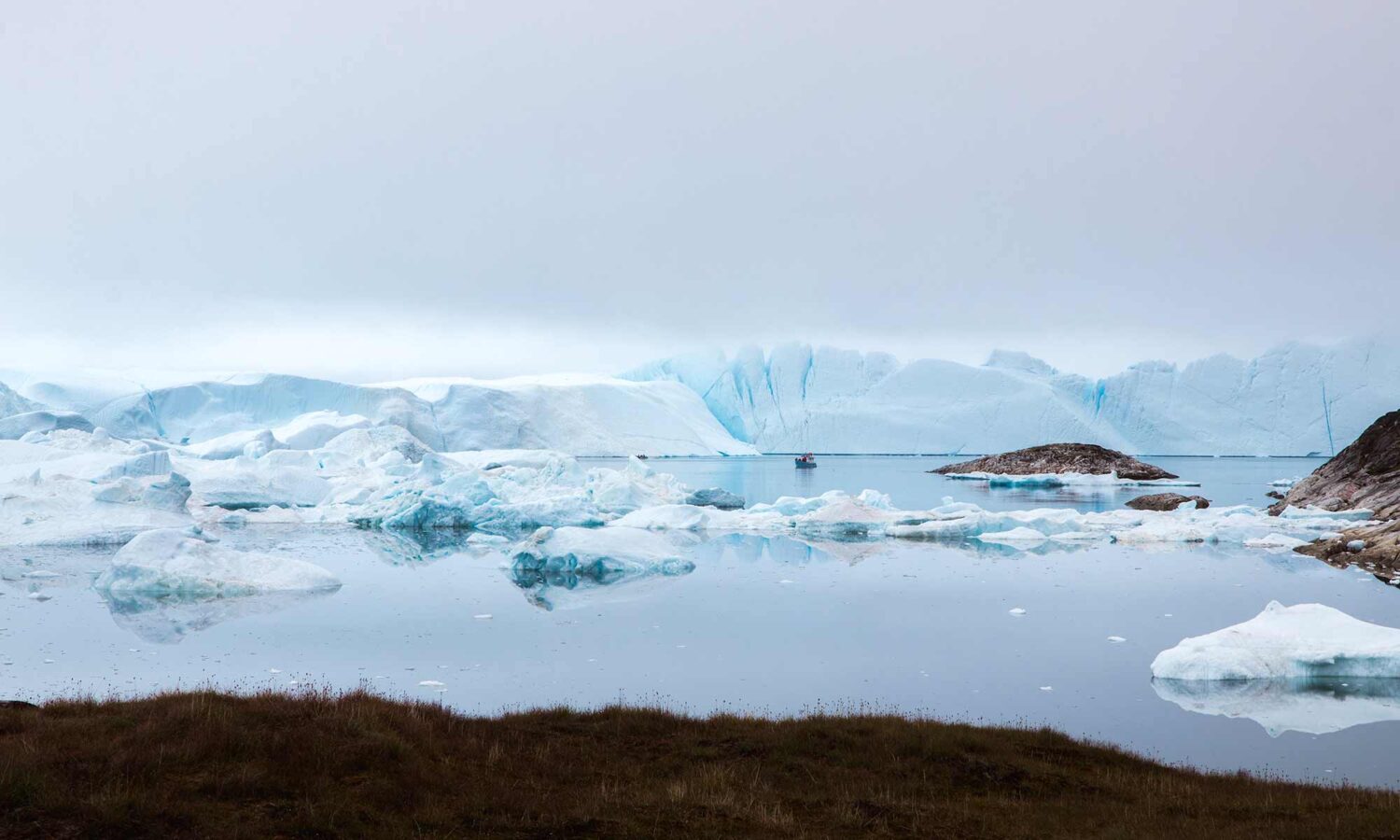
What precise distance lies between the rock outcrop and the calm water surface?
2857 millimetres

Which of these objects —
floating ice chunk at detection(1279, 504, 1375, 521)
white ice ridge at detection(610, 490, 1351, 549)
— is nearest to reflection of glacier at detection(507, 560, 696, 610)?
white ice ridge at detection(610, 490, 1351, 549)

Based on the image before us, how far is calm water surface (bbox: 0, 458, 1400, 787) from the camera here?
969cm

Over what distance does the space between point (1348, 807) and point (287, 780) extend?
624 cm

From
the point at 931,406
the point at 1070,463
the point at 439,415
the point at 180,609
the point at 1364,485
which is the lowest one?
the point at 180,609

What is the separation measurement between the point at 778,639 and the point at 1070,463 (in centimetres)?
5822

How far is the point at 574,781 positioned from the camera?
6.71m

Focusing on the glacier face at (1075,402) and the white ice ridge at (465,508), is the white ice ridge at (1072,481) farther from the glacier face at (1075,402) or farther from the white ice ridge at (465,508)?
the white ice ridge at (465,508)

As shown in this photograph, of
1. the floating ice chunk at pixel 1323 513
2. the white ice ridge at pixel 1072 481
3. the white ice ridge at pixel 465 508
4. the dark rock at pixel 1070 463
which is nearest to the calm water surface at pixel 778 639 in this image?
the white ice ridge at pixel 465 508

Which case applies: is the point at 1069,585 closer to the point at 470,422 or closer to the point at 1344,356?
the point at 470,422

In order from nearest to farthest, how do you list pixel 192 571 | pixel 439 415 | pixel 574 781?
1. pixel 574 781
2. pixel 192 571
3. pixel 439 415

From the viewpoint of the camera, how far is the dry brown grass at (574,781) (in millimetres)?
5223

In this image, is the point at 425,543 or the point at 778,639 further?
the point at 425,543

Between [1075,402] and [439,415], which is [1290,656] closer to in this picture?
[439,415]

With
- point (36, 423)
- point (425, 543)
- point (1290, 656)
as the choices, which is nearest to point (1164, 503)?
point (425, 543)
